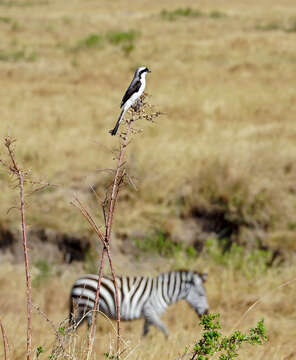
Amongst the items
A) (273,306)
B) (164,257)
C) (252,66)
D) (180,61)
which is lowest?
(273,306)

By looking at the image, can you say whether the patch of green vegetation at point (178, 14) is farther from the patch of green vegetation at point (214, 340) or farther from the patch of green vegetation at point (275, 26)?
the patch of green vegetation at point (214, 340)

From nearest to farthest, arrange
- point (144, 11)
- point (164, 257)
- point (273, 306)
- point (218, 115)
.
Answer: point (273, 306) → point (164, 257) → point (218, 115) → point (144, 11)

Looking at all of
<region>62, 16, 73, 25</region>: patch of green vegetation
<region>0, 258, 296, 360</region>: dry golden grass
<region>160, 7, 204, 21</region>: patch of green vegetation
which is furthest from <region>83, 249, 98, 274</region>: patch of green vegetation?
<region>160, 7, 204, 21</region>: patch of green vegetation

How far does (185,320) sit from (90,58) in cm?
1666

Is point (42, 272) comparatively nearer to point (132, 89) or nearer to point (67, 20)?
point (132, 89)

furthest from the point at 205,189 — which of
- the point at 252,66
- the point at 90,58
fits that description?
the point at 90,58

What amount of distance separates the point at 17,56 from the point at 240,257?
678 inches

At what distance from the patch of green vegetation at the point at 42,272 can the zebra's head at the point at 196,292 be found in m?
2.30

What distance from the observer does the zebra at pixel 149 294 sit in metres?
6.06

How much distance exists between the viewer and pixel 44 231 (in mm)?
9188

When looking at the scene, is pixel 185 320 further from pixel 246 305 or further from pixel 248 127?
pixel 248 127

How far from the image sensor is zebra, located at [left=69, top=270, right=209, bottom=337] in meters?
6.06

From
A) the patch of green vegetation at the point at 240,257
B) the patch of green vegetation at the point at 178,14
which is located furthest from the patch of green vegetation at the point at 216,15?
the patch of green vegetation at the point at 240,257

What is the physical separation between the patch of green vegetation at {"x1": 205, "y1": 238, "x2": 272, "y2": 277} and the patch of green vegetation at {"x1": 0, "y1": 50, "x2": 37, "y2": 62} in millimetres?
15892
